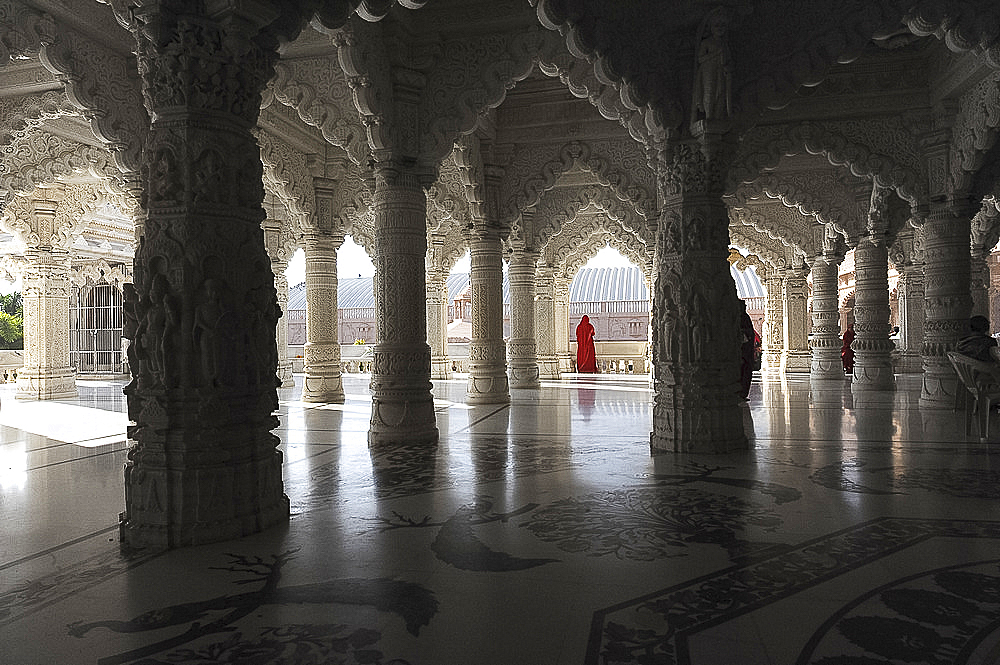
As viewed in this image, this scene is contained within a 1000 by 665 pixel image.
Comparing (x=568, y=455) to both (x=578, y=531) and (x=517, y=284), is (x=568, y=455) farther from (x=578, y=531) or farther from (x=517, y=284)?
(x=517, y=284)

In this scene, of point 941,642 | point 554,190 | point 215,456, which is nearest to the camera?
point 941,642

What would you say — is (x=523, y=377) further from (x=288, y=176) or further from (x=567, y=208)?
(x=288, y=176)

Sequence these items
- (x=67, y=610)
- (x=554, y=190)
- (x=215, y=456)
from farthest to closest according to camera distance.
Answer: (x=554, y=190), (x=215, y=456), (x=67, y=610)

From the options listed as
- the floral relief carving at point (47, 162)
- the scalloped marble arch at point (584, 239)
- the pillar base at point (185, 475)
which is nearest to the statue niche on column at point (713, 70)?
the pillar base at point (185, 475)

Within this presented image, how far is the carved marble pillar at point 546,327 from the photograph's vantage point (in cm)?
1692

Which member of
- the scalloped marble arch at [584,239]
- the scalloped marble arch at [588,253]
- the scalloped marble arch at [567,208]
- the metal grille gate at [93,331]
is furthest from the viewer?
the metal grille gate at [93,331]

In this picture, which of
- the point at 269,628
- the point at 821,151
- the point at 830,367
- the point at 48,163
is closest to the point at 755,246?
the point at 830,367

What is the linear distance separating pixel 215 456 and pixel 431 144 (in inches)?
165

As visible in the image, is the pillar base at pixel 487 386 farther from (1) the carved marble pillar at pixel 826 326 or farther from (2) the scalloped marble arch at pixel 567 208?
(1) the carved marble pillar at pixel 826 326

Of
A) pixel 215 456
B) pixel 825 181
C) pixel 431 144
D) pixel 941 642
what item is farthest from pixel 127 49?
pixel 825 181

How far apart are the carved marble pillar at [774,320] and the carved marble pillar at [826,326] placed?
11.5 feet

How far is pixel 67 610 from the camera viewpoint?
2467mm

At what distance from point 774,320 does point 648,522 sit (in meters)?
17.7

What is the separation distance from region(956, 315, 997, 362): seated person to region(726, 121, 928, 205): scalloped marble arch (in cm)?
190
